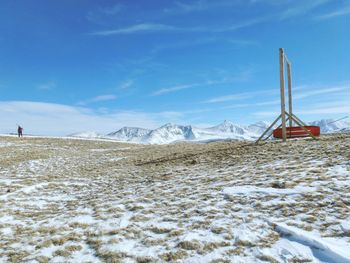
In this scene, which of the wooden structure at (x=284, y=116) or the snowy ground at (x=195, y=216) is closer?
the snowy ground at (x=195, y=216)

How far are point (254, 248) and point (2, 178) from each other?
16539 millimetres

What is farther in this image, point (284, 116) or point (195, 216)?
point (284, 116)

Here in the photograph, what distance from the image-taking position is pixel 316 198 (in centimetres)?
785

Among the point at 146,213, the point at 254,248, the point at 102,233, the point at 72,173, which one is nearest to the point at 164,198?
the point at 146,213

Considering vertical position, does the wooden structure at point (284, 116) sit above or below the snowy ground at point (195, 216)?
above

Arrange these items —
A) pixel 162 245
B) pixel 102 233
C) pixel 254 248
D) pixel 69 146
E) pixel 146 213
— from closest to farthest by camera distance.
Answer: pixel 254 248, pixel 162 245, pixel 102 233, pixel 146 213, pixel 69 146

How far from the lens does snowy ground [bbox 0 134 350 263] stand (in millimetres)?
5844

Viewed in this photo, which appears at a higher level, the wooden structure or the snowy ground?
the wooden structure

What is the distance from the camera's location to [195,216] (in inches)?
309

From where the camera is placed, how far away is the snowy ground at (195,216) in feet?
19.2

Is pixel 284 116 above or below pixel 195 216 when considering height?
above

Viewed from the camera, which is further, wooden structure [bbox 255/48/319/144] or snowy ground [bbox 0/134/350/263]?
wooden structure [bbox 255/48/319/144]

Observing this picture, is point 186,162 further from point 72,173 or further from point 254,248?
point 254,248

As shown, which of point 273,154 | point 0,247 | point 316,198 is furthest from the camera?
point 273,154
